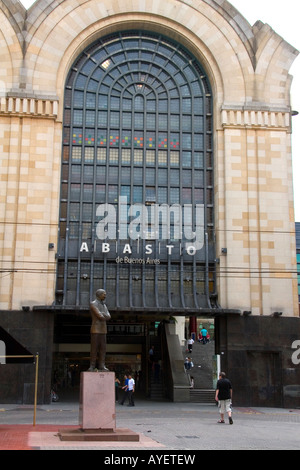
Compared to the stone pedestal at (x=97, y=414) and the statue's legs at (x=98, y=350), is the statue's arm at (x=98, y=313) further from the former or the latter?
the stone pedestal at (x=97, y=414)

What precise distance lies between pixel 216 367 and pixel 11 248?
12.4 m

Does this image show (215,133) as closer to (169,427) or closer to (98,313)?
(98,313)

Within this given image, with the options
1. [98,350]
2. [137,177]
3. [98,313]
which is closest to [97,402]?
[98,350]

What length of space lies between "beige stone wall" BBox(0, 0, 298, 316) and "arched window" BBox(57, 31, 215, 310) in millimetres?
809

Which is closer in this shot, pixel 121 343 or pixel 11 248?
pixel 11 248

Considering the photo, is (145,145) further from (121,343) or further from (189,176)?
(121,343)

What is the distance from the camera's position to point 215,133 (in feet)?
106

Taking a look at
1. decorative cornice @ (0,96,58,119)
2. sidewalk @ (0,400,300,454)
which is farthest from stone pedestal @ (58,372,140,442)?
decorative cornice @ (0,96,58,119)

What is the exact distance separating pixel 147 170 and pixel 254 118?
6.69m

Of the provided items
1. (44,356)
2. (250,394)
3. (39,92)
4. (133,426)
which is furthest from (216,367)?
(39,92)

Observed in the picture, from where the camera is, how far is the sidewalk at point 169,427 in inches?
559
